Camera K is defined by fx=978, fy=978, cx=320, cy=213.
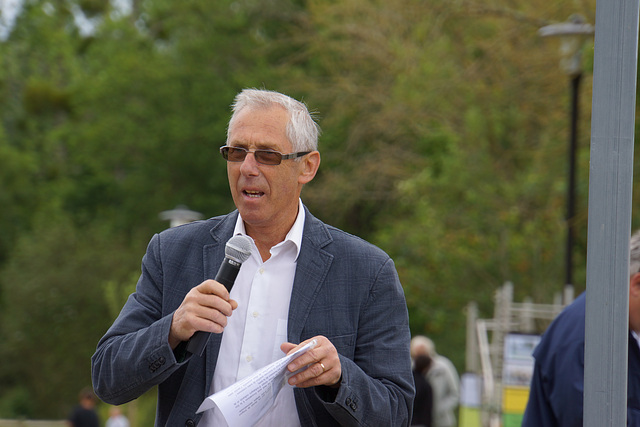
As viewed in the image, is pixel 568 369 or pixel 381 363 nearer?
pixel 381 363

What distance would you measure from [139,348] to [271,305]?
0.43m

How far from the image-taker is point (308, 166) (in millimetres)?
3117

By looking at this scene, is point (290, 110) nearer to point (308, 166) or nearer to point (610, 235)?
point (308, 166)

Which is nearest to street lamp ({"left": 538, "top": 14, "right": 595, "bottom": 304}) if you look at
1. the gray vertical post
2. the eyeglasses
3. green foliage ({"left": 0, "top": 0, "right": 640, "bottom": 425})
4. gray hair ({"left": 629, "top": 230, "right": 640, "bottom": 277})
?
green foliage ({"left": 0, "top": 0, "right": 640, "bottom": 425})

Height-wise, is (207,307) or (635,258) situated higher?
(635,258)

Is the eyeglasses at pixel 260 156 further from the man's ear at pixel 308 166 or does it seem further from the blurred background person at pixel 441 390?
the blurred background person at pixel 441 390

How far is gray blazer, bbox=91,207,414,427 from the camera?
9.00 feet

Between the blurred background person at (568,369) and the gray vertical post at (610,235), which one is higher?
the gray vertical post at (610,235)

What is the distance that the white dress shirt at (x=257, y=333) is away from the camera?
9.43ft

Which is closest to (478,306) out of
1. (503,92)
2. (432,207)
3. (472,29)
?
(432,207)

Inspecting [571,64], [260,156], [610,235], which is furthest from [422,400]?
[610,235]

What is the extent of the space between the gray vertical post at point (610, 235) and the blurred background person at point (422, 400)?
7185 millimetres

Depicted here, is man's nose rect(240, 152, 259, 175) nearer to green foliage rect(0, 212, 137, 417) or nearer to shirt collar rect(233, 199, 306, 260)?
shirt collar rect(233, 199, 306, 260)

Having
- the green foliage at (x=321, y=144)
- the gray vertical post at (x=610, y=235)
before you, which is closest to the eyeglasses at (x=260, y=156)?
the gray vertical post at (x=610, y=235)
